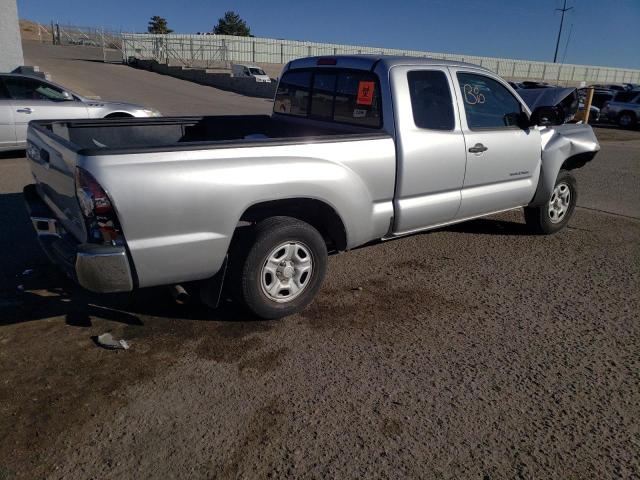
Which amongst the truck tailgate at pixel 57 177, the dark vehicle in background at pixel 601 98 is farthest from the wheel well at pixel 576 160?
the dark vehicle in background at pixel 601 98

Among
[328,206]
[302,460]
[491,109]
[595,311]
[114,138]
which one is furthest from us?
[491,109]

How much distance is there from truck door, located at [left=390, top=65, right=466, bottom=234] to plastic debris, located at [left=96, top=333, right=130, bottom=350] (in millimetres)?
2268

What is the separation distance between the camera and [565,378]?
324 cm

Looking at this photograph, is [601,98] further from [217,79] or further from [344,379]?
[344,379]

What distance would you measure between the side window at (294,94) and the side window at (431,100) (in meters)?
1.16

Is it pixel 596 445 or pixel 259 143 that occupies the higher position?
pixel 259 143

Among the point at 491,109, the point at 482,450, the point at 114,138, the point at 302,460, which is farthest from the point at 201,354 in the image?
the point at 491,109

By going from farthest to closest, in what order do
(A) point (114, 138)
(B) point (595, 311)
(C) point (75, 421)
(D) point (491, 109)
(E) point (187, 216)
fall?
(D) point (491, 109), (A) point (114, 138), (B) point (595, 311), (E) point (187, 216), (C) point (75, 421)

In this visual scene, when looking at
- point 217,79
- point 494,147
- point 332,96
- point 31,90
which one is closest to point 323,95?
point 332,96

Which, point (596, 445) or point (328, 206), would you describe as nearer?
point (596, 445)

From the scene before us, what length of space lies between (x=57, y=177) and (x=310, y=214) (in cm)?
176

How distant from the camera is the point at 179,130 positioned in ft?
16.8

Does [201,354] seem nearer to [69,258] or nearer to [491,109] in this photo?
[69,258]

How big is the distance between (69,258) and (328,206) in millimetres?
1754
